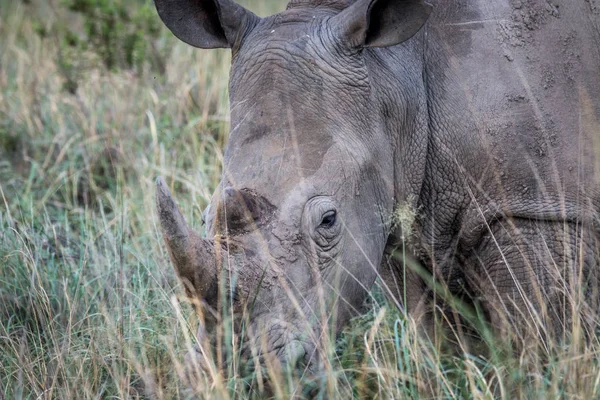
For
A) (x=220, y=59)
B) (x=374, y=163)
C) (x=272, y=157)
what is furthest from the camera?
(x=220, y=59)

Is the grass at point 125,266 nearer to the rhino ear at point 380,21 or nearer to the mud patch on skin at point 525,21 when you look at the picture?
the rhino ear at point 380,21

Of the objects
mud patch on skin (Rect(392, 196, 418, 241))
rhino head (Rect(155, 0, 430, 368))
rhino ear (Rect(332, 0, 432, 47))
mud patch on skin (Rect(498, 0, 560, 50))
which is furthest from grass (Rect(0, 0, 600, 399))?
mud patch on skin (Rect(498, 0, 560, 50))

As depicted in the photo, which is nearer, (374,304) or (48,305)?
(48,305)

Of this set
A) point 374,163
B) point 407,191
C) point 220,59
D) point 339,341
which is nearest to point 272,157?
point 374,163

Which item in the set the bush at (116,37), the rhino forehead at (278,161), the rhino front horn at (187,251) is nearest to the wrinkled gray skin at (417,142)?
the rhino forehead at (278,161)

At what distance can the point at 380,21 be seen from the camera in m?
4.04

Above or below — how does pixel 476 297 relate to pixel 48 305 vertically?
above

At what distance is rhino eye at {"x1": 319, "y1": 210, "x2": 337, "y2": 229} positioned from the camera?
3.77m

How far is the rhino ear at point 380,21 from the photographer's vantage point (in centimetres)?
396

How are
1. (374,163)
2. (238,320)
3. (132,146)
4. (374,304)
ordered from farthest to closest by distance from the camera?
(132,146) < (374,304) < (374,163) < (238,320)

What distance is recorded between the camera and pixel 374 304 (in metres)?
5.00

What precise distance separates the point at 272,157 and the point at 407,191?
807mm

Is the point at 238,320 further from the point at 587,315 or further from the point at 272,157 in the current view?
the point at 587,315

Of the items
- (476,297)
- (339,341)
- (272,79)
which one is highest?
(272,79)
